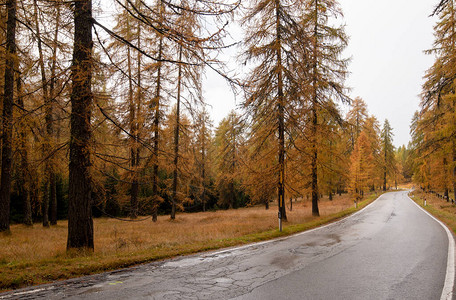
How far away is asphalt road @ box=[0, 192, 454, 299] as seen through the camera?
414 centimetres

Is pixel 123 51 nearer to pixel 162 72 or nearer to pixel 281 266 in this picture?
pixel 162 72

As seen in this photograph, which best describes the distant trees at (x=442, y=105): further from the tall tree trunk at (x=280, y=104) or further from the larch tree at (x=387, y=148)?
the larch tree at (x=387, y=148)

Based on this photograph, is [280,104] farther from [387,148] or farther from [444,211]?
[387,148]

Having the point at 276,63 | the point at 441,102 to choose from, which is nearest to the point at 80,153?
the point at 276,63

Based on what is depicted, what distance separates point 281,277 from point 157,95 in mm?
11480

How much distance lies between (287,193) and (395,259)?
8.73 m

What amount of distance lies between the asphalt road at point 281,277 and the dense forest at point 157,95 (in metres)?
2.10

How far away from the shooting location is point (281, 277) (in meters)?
4.97

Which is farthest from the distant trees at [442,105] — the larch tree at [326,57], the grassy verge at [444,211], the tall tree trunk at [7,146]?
the tall tree trunk at [7,146]

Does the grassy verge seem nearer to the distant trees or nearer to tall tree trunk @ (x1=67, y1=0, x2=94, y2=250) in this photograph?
the distant trees

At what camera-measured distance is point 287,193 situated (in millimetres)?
15023

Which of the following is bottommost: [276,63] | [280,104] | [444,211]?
[444,211]

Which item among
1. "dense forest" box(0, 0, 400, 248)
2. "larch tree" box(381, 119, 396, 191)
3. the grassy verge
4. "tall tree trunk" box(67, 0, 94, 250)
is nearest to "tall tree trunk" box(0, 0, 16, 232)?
"dense forest" box(0, 0, 400, 248)

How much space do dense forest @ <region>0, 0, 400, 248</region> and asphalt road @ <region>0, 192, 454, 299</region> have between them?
2096 mm
